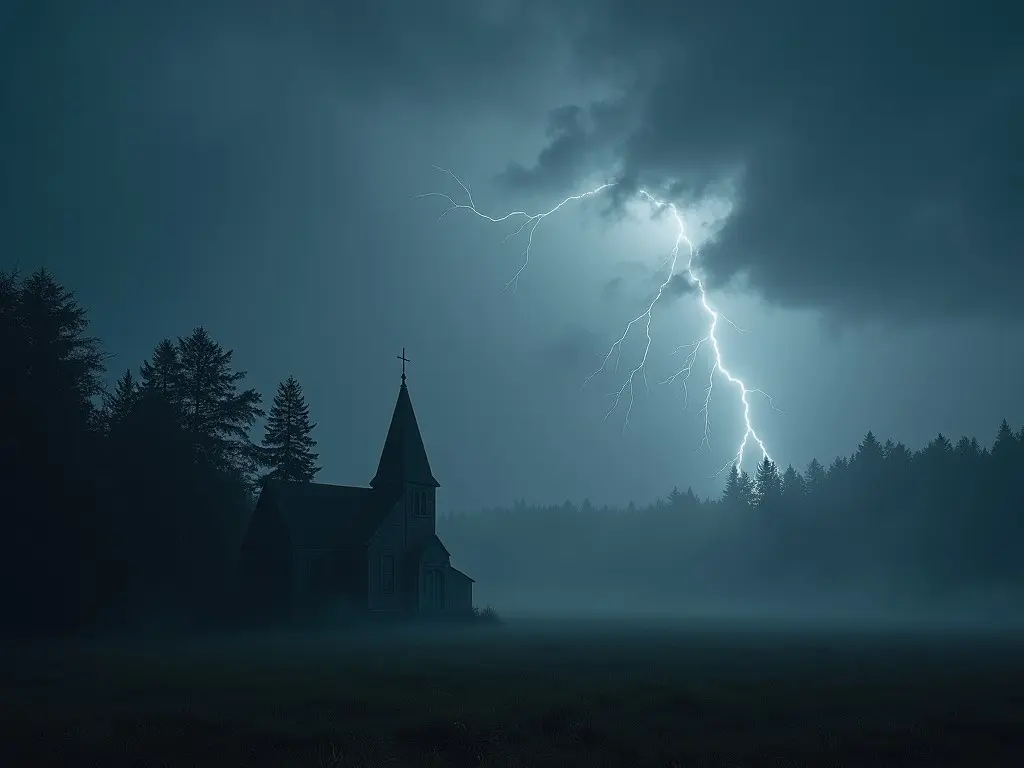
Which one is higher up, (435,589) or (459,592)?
(435,589)

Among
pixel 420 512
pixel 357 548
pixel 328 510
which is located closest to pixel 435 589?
pixel 420 512

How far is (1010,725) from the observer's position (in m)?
13.2

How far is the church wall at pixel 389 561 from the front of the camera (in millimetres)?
48344

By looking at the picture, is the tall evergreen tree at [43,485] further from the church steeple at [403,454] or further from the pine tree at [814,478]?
the pine tree at [814,478]

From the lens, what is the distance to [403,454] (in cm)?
5216

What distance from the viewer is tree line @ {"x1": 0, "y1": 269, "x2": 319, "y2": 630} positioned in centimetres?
3531

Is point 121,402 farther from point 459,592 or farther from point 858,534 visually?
point 858,534

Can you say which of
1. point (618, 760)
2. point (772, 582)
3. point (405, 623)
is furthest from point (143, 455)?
point (772, 582)

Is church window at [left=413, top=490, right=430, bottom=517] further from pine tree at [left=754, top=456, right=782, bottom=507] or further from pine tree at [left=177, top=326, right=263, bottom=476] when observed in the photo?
pine tree at [left=754, top=456, right=782, bottom=507]

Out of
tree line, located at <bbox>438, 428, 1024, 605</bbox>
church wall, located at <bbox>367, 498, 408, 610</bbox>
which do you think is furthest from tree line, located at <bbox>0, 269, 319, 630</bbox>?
tree line, located at <bbox>438, 428, 1024, 605</bbox>

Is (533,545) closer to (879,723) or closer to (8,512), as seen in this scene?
(8,512)

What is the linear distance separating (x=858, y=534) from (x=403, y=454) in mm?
57029

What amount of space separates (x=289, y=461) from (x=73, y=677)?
152 feet

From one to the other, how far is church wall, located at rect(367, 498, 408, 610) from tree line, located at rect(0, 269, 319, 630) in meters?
8.12
